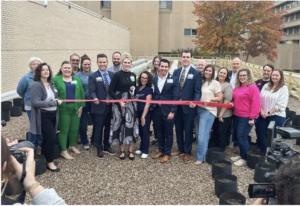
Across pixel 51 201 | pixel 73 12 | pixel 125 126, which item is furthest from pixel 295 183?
pixel 73 12

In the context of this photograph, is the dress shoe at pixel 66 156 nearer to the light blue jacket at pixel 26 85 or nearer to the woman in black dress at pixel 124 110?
the woman in black dress at pixel 124 110

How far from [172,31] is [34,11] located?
30260 mm

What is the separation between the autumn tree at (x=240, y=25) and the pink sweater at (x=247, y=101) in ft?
67.2

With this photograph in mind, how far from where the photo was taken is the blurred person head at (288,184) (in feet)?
4.80

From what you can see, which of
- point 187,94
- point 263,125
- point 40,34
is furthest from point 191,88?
point 40,34

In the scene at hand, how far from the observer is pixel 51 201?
165cm

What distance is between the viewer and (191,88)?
489 cm

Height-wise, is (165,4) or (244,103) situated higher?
(165,4)

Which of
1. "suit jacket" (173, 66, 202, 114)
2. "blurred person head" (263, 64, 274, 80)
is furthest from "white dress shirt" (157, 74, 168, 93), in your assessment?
"blurred person head" (263, 64, 274, 80)

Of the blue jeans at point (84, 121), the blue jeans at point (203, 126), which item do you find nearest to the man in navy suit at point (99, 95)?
the blue jeans at point (84, 121)

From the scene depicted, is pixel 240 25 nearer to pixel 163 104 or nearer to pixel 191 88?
pixel 191 88

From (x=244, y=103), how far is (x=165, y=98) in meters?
1.35

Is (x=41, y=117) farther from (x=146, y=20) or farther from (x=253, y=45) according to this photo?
(x=146, y=20)

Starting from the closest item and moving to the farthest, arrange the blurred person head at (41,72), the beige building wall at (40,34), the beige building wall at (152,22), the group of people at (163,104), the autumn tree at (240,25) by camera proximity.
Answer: the blurred person head at (41,72) → the group of people at (163,104) → the beige building wall at (40,34) → the autumn tree at (240,25) → the beige building wall at (152,22)
